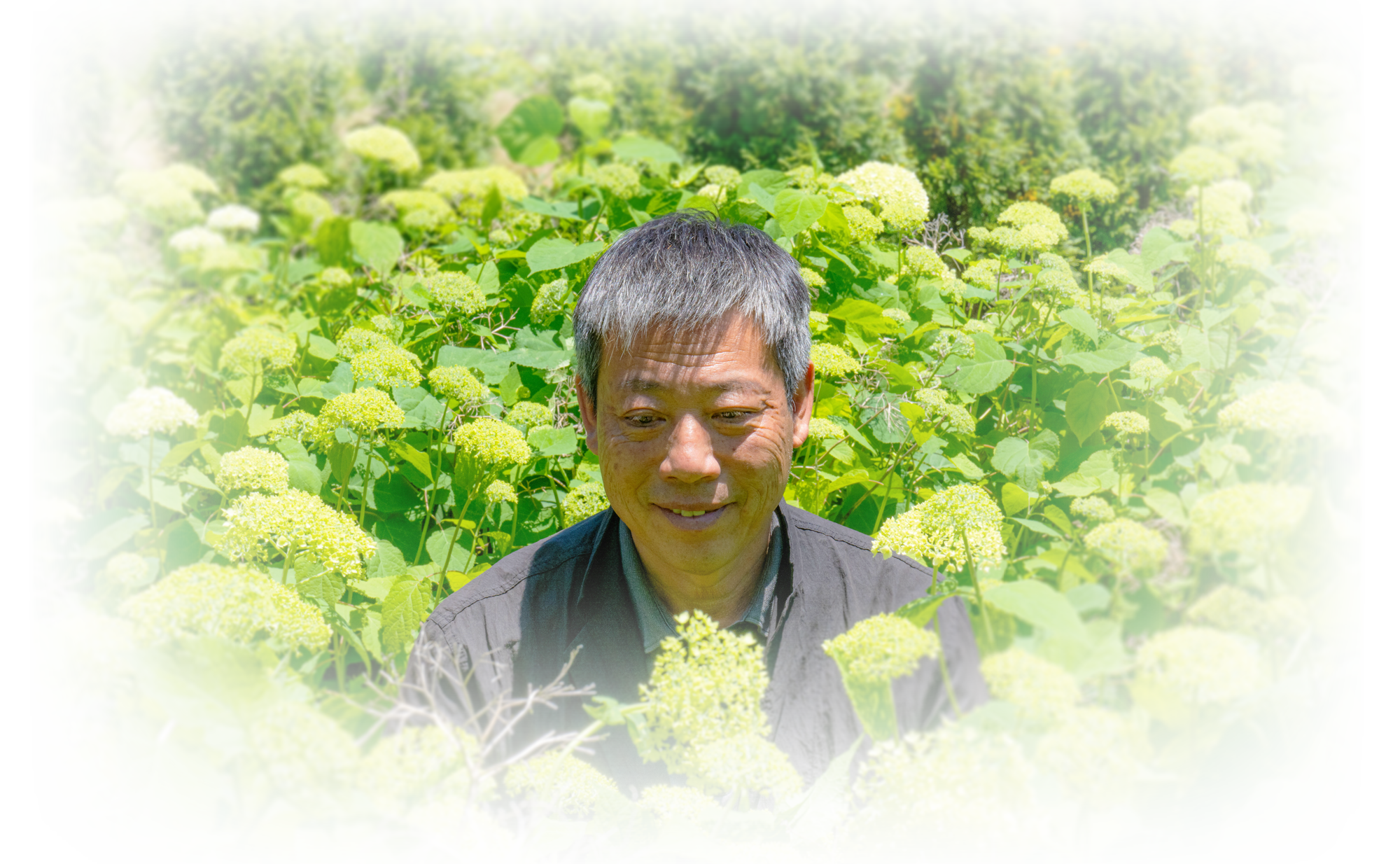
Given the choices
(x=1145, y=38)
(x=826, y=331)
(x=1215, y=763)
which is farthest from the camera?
(x=1145, y=38)

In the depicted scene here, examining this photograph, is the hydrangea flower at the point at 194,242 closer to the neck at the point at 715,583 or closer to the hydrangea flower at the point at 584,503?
the hydrangea flower at the point at 584,503

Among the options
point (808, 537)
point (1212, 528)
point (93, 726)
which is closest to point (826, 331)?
point (808, 537)

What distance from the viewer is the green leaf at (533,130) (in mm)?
4070

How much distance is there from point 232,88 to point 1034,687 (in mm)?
6519

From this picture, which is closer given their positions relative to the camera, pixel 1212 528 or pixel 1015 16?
pixel 1212 528

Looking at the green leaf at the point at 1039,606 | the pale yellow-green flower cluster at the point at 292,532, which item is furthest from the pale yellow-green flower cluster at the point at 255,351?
the green leaf at the point at 1039,606

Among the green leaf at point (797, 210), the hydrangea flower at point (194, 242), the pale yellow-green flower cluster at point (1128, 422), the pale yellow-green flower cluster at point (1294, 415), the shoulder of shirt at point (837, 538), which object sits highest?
the green leaf at point (797, 210)

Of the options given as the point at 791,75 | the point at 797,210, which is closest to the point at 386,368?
the point at 797,210

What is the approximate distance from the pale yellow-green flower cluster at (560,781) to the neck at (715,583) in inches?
23.1

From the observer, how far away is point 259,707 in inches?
34.7

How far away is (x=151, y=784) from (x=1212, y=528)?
0.82 metres

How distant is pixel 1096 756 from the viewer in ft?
2.71

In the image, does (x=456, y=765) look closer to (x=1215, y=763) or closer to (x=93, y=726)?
(x=93, y=726)

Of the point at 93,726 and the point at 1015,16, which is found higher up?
the point at 1015,16
